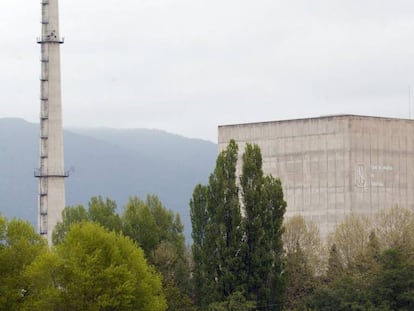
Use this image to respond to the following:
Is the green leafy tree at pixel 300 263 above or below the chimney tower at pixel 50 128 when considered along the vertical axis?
below

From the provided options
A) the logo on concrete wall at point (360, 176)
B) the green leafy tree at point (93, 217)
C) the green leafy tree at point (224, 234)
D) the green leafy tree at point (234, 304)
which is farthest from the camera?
Answer: the logo on concrete wall at point (360, 176)

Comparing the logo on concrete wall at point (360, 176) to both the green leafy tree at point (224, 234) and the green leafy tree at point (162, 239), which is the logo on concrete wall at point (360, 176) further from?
the green leafy tree at point (224, 234)

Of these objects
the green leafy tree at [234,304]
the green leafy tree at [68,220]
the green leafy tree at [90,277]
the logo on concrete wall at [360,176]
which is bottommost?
the green leafy tree at [234,304]

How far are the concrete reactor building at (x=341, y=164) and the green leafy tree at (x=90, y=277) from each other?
1534 inches

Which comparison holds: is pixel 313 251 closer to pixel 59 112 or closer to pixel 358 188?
pixel 358 188

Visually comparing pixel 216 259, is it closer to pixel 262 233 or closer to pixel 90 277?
pixel 262 233

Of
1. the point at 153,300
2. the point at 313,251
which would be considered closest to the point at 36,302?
the point at 153,300

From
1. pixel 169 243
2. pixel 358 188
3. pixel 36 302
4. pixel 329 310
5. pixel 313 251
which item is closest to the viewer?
pixel 36 302

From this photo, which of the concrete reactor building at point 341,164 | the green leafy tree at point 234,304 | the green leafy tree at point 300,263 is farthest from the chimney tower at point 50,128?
the green leafy tree at point 234,304

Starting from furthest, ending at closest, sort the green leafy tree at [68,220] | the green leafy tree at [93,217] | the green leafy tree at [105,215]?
the green leafy tree at [68,220] < the green leafy tree at [93,217] < the green leafy tree at [105,215]

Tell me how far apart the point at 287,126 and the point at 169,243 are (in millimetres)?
28665

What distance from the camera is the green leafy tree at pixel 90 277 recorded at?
62.0 m

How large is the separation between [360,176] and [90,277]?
43493 mm

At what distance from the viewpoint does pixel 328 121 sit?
102 meters
